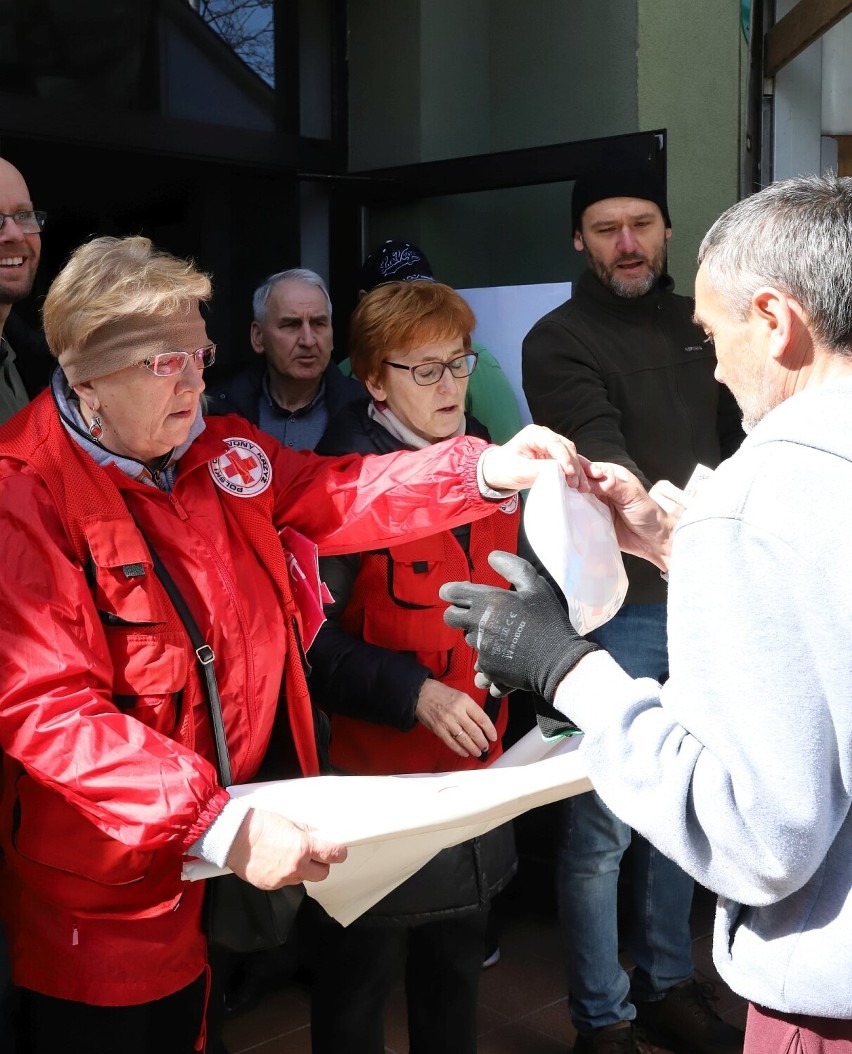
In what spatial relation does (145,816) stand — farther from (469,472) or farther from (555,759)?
(469,472)

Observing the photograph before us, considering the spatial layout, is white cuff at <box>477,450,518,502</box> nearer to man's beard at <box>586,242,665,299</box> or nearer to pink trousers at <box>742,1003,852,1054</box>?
pink trousers at <box>742,1003,852,1054</box>

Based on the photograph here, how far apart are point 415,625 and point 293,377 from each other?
5.51 feet

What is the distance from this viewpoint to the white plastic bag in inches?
87.3

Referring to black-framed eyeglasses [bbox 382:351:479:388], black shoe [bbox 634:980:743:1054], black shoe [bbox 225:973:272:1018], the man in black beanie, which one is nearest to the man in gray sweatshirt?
black-framed eyeglasses [bbox 382:351:479:388]

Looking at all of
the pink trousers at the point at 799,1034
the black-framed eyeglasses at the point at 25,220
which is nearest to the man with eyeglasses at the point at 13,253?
the black-framed eyeglasses at the point at 25,220

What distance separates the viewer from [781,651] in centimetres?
146

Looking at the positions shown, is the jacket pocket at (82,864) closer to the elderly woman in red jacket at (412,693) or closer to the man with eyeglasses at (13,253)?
the elderly woman in red jacket at (412,693)

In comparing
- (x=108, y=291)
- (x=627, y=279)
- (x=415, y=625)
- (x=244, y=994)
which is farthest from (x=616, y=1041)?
(x=108, y=291)

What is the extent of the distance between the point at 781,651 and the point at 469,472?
1145 mm

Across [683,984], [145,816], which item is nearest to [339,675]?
[145,816]

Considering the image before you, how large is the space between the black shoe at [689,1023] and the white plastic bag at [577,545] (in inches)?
67.2

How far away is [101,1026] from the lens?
2.14 m

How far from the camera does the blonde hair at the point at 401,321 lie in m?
3.02

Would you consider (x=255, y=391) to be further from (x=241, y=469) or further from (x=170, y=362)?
(x=170, y=362)
